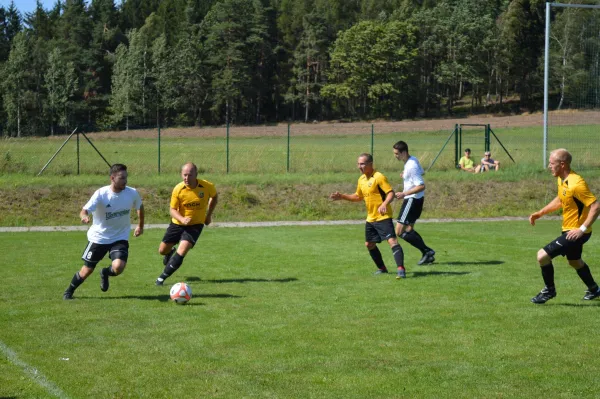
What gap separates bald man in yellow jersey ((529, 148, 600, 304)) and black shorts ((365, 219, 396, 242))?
9.00ft

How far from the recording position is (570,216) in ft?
31.2

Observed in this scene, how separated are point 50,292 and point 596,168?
80.8 ft

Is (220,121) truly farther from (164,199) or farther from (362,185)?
(362,185)

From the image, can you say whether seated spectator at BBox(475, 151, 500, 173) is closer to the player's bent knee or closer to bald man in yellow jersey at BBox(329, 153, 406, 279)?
bald man in yellow jersey at BBox(329, 153, 406, 279)

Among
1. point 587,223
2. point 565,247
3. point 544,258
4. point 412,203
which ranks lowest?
point 544,258

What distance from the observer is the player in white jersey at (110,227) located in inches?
407

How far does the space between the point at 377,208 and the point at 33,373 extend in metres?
6.54

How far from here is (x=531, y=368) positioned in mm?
6879

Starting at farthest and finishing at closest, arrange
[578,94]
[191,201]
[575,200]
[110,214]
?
[578,94] → [191,201] → [110,214] → [575,200]

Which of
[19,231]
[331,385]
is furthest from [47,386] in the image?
[19,231]

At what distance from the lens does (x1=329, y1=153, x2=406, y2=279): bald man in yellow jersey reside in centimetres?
1199

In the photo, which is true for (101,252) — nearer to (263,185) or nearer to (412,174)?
(412,174)

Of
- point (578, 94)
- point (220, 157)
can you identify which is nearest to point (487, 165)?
point (578, 94)

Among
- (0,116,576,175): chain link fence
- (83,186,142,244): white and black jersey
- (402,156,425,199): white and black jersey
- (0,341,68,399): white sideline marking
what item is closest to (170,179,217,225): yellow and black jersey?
(83,186,142,244): white and black jersey
